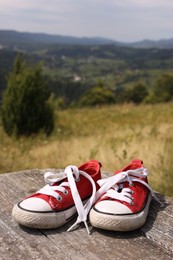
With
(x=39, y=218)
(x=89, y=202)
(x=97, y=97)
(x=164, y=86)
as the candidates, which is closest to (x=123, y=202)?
(x=89, y=202)

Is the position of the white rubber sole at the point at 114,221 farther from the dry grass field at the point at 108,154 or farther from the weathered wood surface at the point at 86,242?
the dry grass field at the point at 108,154

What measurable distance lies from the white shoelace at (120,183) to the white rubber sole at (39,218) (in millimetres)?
211

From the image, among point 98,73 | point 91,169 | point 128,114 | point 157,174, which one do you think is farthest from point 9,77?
point 98,73

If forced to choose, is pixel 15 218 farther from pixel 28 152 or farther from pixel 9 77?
pixel 9 77

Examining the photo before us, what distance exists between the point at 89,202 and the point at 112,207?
162mm

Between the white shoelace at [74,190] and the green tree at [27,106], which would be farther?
the green tree at [27,106]

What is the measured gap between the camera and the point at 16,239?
1475 mm

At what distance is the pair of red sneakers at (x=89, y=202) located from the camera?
1491mm

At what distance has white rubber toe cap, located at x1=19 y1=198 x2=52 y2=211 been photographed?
4.95ft

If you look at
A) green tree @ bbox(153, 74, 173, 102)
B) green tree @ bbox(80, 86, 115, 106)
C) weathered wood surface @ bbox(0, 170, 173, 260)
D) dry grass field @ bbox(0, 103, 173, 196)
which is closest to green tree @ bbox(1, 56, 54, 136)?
dry grass field @ bbox(0, 103, 173, 196)

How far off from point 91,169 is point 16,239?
519 millimetres

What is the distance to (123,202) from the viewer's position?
154 centimetres

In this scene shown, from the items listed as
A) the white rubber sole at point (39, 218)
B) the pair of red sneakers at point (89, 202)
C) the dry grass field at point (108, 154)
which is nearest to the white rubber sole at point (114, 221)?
the pair of red sneakers at point (89, 202)

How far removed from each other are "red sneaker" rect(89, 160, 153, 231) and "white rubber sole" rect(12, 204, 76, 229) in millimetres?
131
